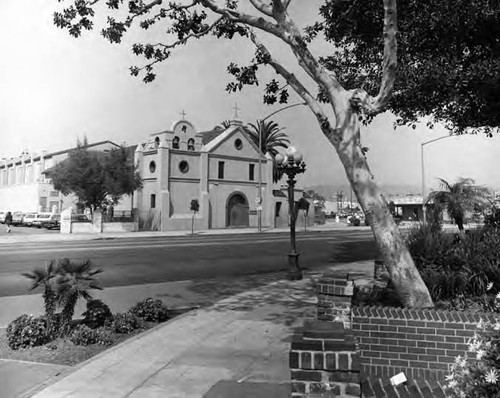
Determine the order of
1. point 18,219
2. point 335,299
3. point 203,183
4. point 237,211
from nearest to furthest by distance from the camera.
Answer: point 335,299
point 203,183
point 237,211
point 18,219

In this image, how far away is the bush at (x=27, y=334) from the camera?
670 cm

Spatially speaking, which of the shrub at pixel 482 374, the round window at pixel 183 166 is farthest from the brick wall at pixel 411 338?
the round window at pixel 183 166

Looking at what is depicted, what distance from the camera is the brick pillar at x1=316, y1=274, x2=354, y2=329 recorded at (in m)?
5.34

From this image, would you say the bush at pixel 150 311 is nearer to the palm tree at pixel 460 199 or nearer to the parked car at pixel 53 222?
the palm tree at pixel 460 199

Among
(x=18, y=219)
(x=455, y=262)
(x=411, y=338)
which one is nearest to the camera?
(x=411, y=338)

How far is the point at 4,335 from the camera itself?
7496 mm

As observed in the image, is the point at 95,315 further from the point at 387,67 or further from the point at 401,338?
the point at 387,67

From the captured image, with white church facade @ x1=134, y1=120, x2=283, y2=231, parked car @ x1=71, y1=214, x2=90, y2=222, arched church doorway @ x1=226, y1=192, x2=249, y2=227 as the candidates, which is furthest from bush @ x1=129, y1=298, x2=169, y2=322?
arched church doorway @ x1=226, y1=192, x2=249, y2=227

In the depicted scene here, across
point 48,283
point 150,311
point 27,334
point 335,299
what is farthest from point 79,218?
point 335,299

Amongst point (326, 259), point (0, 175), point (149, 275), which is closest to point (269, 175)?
point (326, 259)

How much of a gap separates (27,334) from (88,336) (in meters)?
0.84

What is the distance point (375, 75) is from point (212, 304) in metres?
7.39

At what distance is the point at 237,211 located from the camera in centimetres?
5356

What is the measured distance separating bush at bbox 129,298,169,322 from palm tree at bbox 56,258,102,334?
1.40 meters
